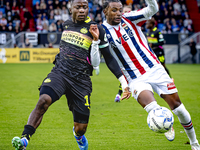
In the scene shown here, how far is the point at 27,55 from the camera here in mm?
23344

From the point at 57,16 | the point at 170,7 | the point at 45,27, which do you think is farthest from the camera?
the point at 170,7

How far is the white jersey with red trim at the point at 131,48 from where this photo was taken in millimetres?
4746

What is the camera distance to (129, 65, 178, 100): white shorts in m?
4.54

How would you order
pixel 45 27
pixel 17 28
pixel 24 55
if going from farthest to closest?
pixel 45 27
pixel 17 28
pixel 24 55

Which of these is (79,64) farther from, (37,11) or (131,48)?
(37,11)

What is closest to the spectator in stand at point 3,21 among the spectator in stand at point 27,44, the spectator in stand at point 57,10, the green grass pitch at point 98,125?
the spectator in stand at point 27,44

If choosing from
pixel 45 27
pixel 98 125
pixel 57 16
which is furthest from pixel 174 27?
pixel 98 125

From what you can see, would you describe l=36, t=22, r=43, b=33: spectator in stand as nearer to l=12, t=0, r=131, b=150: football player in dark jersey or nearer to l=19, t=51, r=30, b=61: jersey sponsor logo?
l=19, t=51, r=30, b=61: jersey sponsor logo

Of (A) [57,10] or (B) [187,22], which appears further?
(B) [187,22]

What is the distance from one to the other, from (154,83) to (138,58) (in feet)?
1.60

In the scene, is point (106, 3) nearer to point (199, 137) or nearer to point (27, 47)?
point (199, 137)

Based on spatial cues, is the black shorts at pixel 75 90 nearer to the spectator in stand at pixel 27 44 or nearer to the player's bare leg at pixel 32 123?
the player's bare leg at pixel 32 123

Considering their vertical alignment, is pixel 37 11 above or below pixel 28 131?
below

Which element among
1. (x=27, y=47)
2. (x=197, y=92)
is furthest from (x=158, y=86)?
(x=27, y=47)
